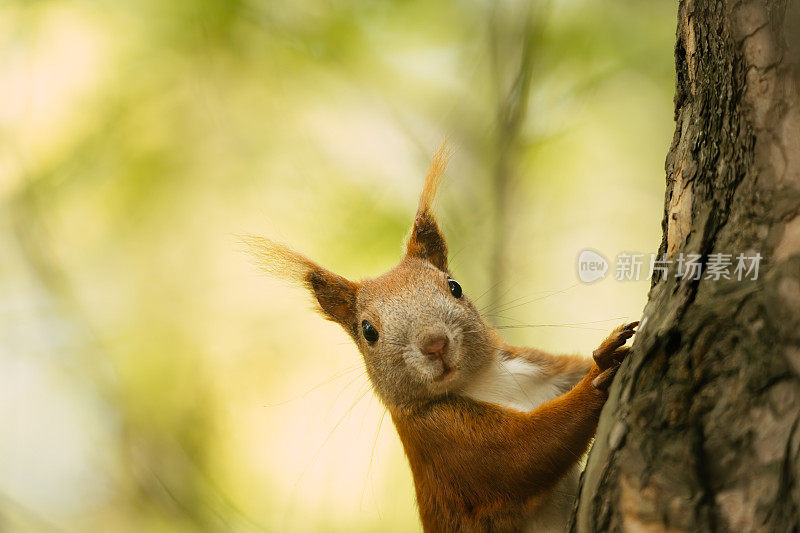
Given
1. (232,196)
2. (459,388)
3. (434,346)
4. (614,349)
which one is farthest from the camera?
(232,196)

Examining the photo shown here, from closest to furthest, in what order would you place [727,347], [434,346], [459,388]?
[727,347] → [434,346] → [459,388]

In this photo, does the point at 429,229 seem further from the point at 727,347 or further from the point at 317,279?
the point at 727,347

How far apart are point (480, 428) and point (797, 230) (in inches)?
45.9

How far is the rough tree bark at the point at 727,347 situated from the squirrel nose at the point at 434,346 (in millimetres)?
806

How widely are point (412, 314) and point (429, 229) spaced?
0.50 m

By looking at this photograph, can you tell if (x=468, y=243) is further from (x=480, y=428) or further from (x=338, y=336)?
(x=480, y=428)

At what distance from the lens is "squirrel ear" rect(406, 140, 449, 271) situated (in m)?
2.77

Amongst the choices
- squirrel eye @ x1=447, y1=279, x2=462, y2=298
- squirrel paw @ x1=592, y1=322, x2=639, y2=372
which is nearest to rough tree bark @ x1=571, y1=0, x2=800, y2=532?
squirrel paw @ x1=592, y1=322, x2=639, y2=372

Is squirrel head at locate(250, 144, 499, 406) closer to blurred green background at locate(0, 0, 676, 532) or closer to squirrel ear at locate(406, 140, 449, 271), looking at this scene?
squirrel ear at locate(406, 140, 449, 271)

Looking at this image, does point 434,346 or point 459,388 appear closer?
point 434,346

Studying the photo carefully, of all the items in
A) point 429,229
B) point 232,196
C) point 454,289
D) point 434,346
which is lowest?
point 434,346

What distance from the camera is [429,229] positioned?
280cm

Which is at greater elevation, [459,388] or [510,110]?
[510,110]

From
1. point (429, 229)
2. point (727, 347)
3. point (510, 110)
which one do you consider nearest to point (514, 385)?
point (429, 229)
